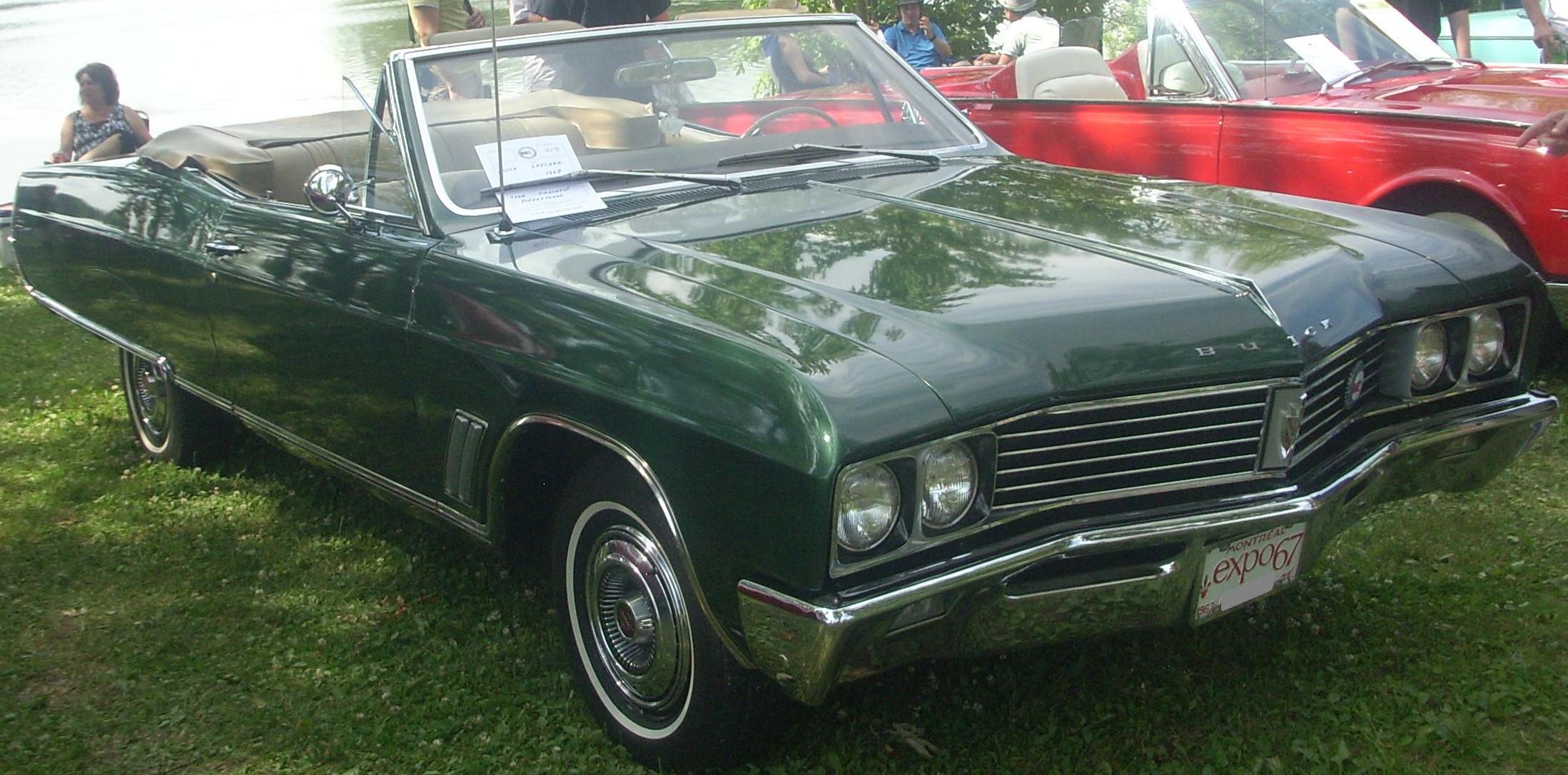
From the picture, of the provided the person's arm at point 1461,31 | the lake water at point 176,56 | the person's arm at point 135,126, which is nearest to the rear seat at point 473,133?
the person's arm at point 1461,31

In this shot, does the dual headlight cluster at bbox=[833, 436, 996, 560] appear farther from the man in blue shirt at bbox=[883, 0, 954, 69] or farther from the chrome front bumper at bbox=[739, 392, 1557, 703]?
the man in blue shirt at bbox=[883, 0, 954, 69]

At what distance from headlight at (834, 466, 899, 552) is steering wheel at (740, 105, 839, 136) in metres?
2.04

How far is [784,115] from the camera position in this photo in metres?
4.40

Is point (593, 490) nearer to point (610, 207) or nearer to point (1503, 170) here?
point (610, 207)

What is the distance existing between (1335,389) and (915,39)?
8.24m

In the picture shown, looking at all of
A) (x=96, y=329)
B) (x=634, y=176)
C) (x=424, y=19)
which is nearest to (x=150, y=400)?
(x=96, y=329)

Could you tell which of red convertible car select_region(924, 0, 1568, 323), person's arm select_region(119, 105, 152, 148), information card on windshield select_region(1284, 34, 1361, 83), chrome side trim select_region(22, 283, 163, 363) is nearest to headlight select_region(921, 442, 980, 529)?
chrome side trim select_region(22, 283, 163, 363)

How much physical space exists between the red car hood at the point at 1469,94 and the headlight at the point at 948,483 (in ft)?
11.8

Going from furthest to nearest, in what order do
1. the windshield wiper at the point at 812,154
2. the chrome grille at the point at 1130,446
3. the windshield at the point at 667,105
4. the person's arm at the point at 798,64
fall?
the person's arm at the point at 798,64
the windshield wiper at the point at 812,154
the windshield at the point at 667,105
the chrome grille at the point at 1130,446

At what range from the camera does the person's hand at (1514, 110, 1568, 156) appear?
4121mm

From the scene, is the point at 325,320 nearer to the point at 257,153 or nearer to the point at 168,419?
the point at 257,153

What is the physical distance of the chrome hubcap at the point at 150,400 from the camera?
5336 mm

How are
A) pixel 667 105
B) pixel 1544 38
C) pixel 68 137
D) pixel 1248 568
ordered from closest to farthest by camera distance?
1. pixel 1248 568
2. pixel 667 105
3. pixel 1544 38
4. pixel 68 137

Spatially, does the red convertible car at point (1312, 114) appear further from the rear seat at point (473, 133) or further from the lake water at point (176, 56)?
the lake water at point (176, 56)
